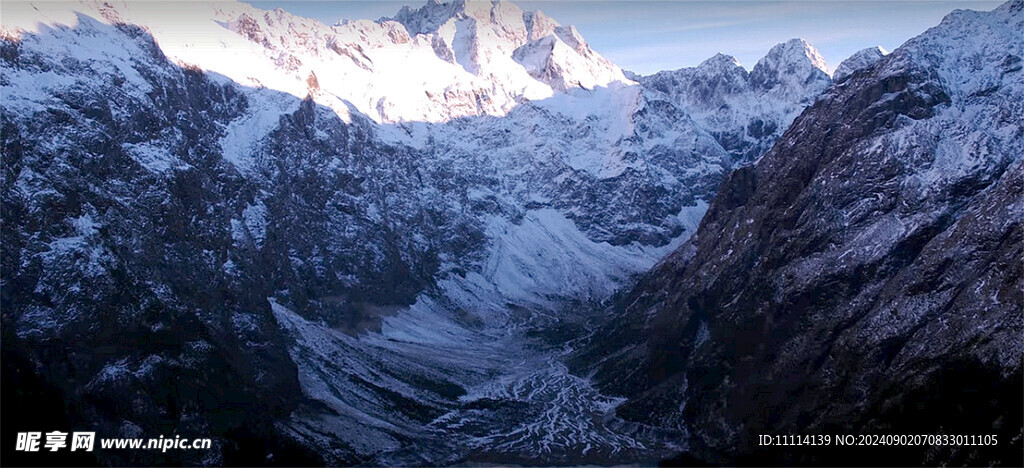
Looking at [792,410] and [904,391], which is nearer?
[904,391]

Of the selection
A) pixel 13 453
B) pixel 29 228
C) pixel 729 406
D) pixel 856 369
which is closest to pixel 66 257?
pixel 29 228

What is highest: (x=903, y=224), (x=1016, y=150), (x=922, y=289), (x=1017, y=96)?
(x=1017, y=96)

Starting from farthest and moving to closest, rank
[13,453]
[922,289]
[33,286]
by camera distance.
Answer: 1. [33,286]
2. [922,289]
3. [13,453]

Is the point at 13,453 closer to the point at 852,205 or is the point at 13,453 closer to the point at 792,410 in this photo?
the point at 792,410

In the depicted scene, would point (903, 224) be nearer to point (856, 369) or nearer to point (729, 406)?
point (856, 369)

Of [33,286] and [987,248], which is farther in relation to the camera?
[33,286]

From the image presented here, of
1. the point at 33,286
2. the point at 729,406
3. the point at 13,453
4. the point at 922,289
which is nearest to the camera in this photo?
the point at 13,453

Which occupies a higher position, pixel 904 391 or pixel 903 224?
pixel 903 224

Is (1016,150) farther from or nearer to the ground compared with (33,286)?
farther from the ground

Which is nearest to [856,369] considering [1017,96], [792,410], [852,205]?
[792,410]
